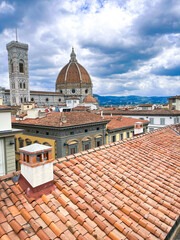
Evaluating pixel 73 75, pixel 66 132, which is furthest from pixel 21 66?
pixel 66 132

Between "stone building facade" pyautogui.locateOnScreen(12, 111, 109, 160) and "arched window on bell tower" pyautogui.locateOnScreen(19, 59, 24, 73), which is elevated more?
"arched window on bell tower" pyautogui.locateOnScreen(19, 59, 24, 73)

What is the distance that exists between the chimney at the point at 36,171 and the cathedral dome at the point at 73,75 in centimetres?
10129

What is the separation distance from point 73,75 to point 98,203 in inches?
4125

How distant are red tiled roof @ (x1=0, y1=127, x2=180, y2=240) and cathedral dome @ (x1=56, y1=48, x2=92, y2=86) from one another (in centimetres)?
9965

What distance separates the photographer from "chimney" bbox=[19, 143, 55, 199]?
4492mm

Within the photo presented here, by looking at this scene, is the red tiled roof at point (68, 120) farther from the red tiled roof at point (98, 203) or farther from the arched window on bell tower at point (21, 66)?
the arched window on bell tower at point (21, 66)

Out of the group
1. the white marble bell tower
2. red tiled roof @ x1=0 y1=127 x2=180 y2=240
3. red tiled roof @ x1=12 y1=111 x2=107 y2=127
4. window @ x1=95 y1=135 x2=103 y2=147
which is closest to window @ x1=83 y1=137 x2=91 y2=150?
window @ x1=95 y1=135 x2=103 y2=147

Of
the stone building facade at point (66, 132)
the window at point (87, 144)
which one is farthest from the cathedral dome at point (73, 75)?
the window at point (87, 144)

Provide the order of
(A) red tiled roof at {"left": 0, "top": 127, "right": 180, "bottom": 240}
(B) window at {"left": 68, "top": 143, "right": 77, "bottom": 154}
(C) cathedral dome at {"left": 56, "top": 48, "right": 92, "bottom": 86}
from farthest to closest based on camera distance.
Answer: (C) cathedral dome at {"left": 56, "top": 48, "right": 92, "bottom": 86}, (B) window at {"left": 68, "top": 143, "right": 77, "bottom": 154}, (A) red tiled roof at {"left": 0, "top": 127, "right": 180, "bottom": 240}

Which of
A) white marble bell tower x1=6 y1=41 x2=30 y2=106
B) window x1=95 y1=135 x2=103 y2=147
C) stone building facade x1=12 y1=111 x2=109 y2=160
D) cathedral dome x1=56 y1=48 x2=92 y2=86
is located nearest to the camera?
stone building facade x1=12 y1=111 x2=109 y2=160

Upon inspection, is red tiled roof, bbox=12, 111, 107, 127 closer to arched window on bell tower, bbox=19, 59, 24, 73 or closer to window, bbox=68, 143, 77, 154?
window, bbox=68, 143, 77, 154

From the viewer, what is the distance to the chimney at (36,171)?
A: 449 cm

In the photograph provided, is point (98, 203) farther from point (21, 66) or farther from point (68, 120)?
point (21, 66)

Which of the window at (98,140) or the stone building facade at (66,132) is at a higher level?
the stone building facade at (66,132)
